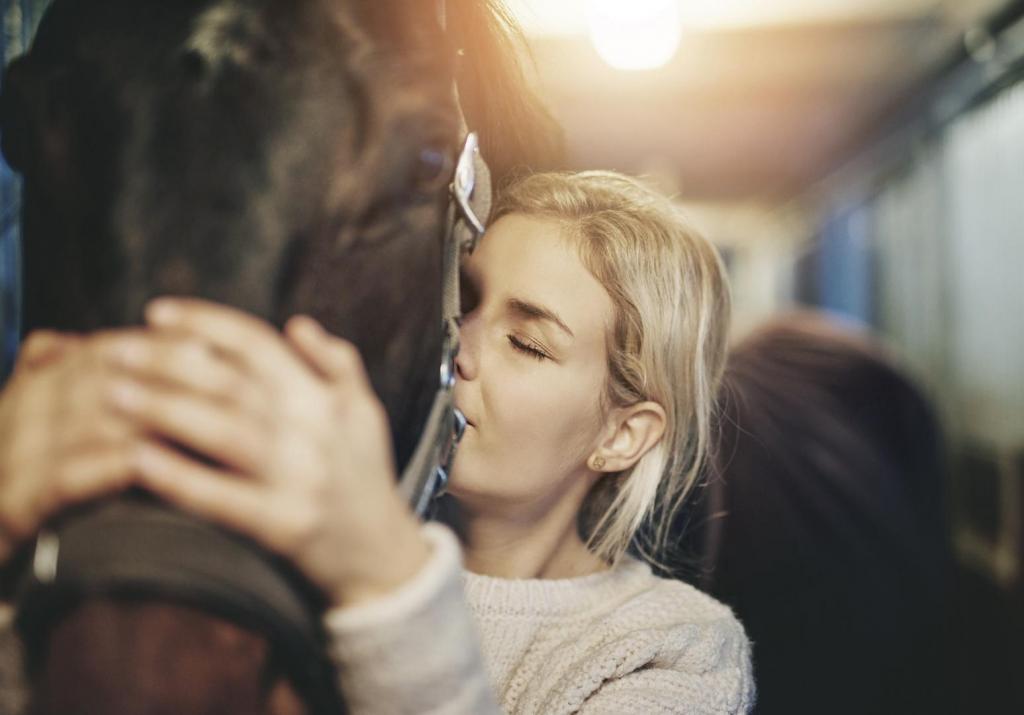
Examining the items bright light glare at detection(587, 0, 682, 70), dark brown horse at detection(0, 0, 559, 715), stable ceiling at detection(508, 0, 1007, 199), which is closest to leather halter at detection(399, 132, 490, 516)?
dark brown horse at detection(0, 0, 559, 715)

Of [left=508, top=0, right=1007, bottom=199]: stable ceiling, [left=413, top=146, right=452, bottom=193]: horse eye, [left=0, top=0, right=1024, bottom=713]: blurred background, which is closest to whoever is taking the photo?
[left=413, top=146, right=452, bottom=193]: horse eye

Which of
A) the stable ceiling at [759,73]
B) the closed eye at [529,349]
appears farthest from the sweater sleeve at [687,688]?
the stable ceiling at [759,73]

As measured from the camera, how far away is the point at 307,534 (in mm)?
347

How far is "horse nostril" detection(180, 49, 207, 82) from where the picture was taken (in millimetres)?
397

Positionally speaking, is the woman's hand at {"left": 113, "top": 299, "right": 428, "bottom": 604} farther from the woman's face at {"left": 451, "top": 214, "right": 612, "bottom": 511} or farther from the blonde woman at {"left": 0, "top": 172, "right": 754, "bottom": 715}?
the woman's face at {"left": 451, "top": 214, "right": 612, "bottom": 511}

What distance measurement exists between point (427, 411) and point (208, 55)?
23 cm

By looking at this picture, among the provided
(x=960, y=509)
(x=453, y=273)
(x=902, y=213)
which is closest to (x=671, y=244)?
(x=453, y=273)

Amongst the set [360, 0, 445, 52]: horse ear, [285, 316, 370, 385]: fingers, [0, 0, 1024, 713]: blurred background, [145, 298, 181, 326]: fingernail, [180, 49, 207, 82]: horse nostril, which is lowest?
[0, 0, 1024, 713]: blurred background

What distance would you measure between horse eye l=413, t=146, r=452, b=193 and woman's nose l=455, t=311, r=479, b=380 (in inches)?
10.1

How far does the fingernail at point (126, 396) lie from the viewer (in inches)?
13.2

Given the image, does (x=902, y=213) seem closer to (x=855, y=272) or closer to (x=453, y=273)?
(x=855, y=272)

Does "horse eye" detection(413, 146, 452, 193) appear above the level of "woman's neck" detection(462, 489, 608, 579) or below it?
above

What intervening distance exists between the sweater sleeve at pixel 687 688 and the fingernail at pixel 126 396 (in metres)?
0.45

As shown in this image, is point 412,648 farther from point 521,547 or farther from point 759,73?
point 759,73
